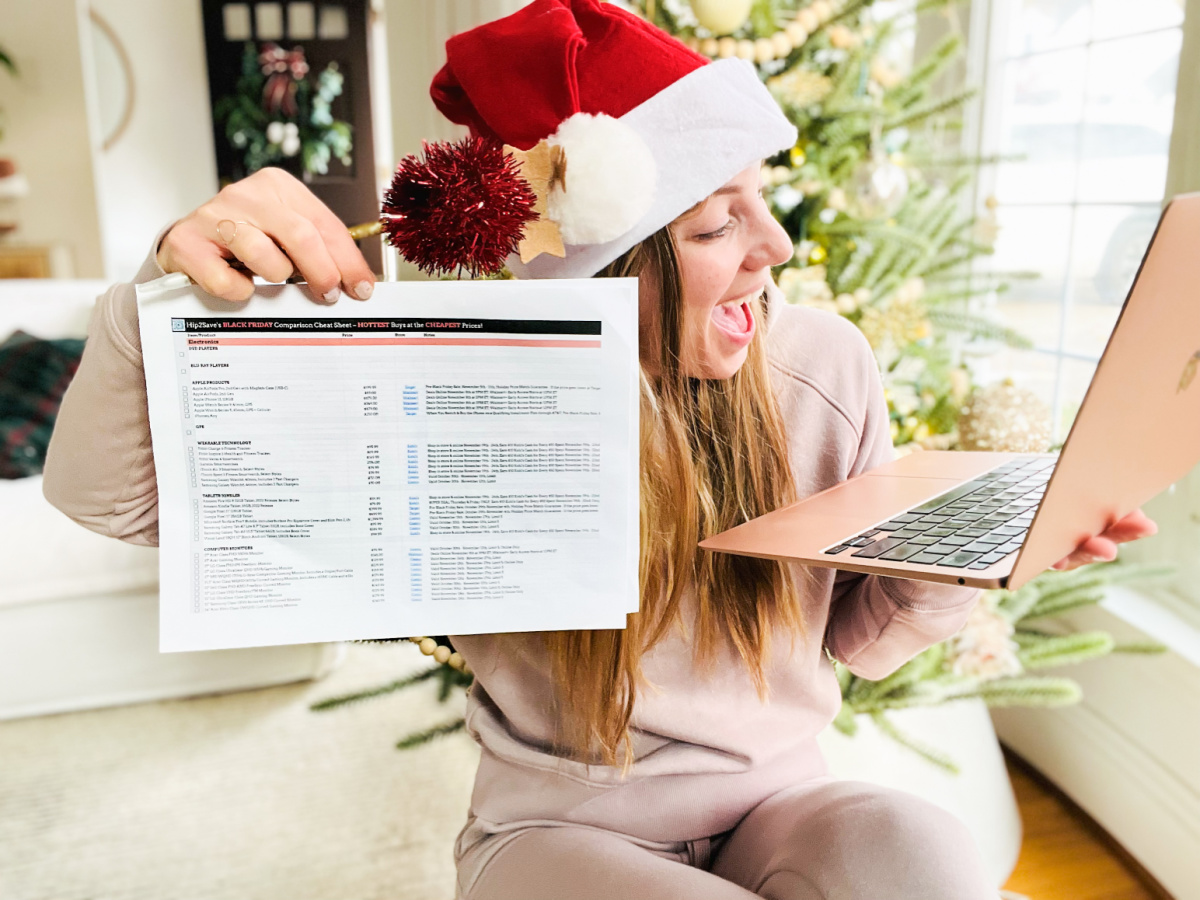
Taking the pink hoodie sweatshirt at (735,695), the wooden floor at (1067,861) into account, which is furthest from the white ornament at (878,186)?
the wooden floor at (1067,861)

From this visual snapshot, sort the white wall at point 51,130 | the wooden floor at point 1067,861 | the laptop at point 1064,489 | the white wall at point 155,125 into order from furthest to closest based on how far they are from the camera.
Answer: the white wall at point 155,125 < the white wall at point 51,130 < the wooden floor at point 1067,861 < the laptop at point 1064,489

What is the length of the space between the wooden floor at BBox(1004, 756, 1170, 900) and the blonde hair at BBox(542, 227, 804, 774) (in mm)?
955

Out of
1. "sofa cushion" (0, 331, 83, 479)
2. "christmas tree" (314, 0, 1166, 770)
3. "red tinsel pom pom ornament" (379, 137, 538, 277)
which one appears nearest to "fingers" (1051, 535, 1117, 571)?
"red tinsel pom pom ornament" (379, 137, 538, 277)

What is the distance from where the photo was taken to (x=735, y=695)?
83cm

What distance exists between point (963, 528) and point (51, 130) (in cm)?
454

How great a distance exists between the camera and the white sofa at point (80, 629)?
1902 mm

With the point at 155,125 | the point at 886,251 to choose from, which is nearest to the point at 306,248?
the point at 886,251

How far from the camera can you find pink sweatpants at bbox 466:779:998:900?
652mm

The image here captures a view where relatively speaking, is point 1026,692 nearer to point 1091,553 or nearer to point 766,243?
point 1091,553

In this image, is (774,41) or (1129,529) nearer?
(1129,529)

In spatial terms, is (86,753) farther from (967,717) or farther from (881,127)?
(881,127)

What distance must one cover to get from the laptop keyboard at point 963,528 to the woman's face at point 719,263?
0.21 meters

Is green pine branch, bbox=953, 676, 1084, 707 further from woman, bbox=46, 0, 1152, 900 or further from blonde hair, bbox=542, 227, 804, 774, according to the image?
blonde hair, bbox=542, 227, 804, 774

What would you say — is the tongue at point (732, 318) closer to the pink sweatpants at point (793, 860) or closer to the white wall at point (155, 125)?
the pink sweatpants at point (793, 860)
